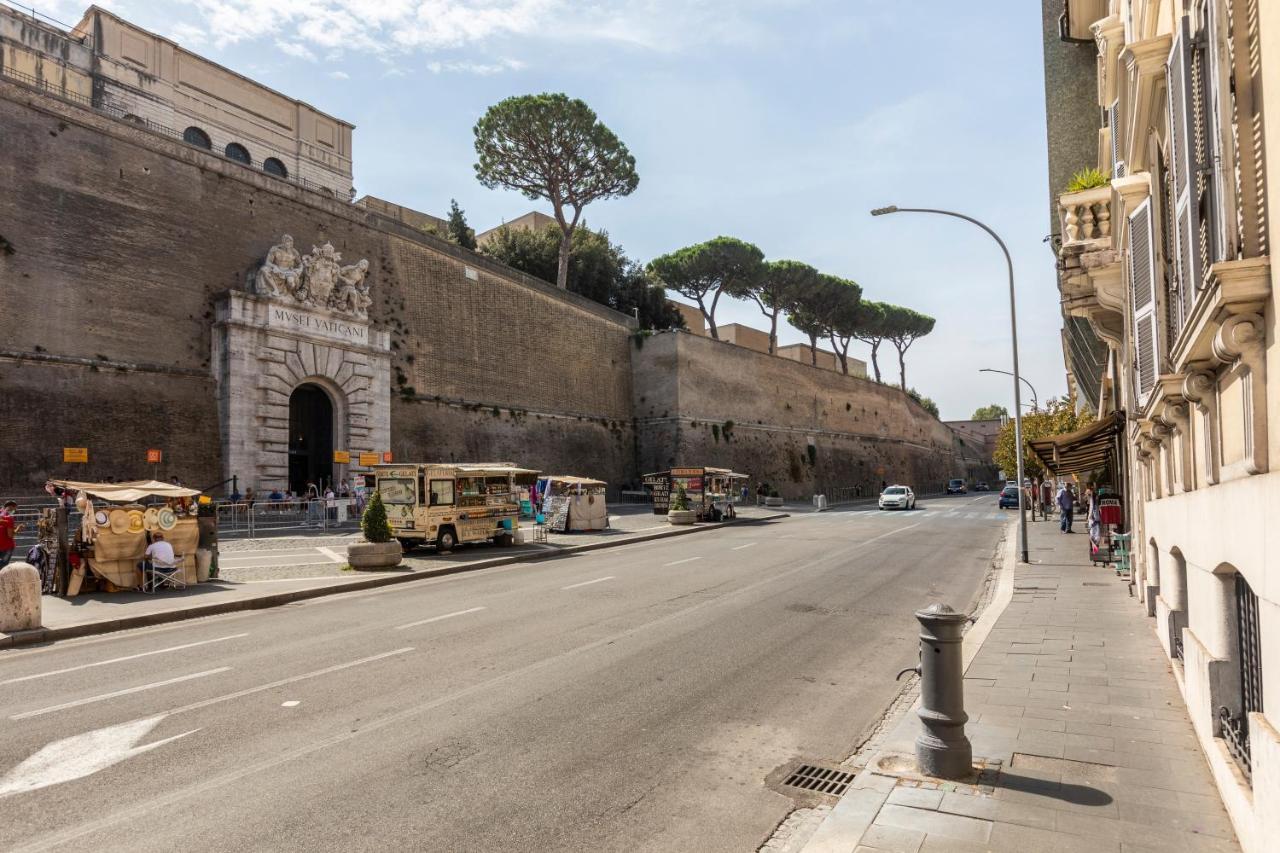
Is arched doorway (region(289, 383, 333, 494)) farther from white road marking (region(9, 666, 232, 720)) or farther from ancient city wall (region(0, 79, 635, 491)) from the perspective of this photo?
white road marking (region(9, 666, 232, 720))

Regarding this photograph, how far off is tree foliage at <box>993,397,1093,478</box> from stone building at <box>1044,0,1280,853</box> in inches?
1048

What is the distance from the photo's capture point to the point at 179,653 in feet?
28.5

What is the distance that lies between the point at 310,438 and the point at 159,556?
1817 centimetres

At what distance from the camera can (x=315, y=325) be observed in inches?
1165

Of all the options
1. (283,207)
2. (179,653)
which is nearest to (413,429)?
(283,207)

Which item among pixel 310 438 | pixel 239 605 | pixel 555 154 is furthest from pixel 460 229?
pixel 239 605

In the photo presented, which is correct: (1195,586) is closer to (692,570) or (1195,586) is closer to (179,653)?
(179,653)

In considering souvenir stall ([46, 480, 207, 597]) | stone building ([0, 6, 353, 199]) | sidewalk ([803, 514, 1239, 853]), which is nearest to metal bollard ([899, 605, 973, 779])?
sidewalk ([803, 514, 1239, 853])

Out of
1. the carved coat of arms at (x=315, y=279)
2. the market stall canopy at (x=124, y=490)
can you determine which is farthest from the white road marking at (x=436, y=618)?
the carved coat of arms at (x=315, y=279)

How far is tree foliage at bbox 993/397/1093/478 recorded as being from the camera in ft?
109

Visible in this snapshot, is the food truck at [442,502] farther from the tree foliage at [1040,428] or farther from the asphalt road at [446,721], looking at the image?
the tree foliage at [1040,428]

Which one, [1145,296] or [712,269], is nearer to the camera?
[1145,296]

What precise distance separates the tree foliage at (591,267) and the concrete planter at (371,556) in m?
37.9

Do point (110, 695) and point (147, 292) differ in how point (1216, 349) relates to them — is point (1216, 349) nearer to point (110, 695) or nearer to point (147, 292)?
point (110, 695)
